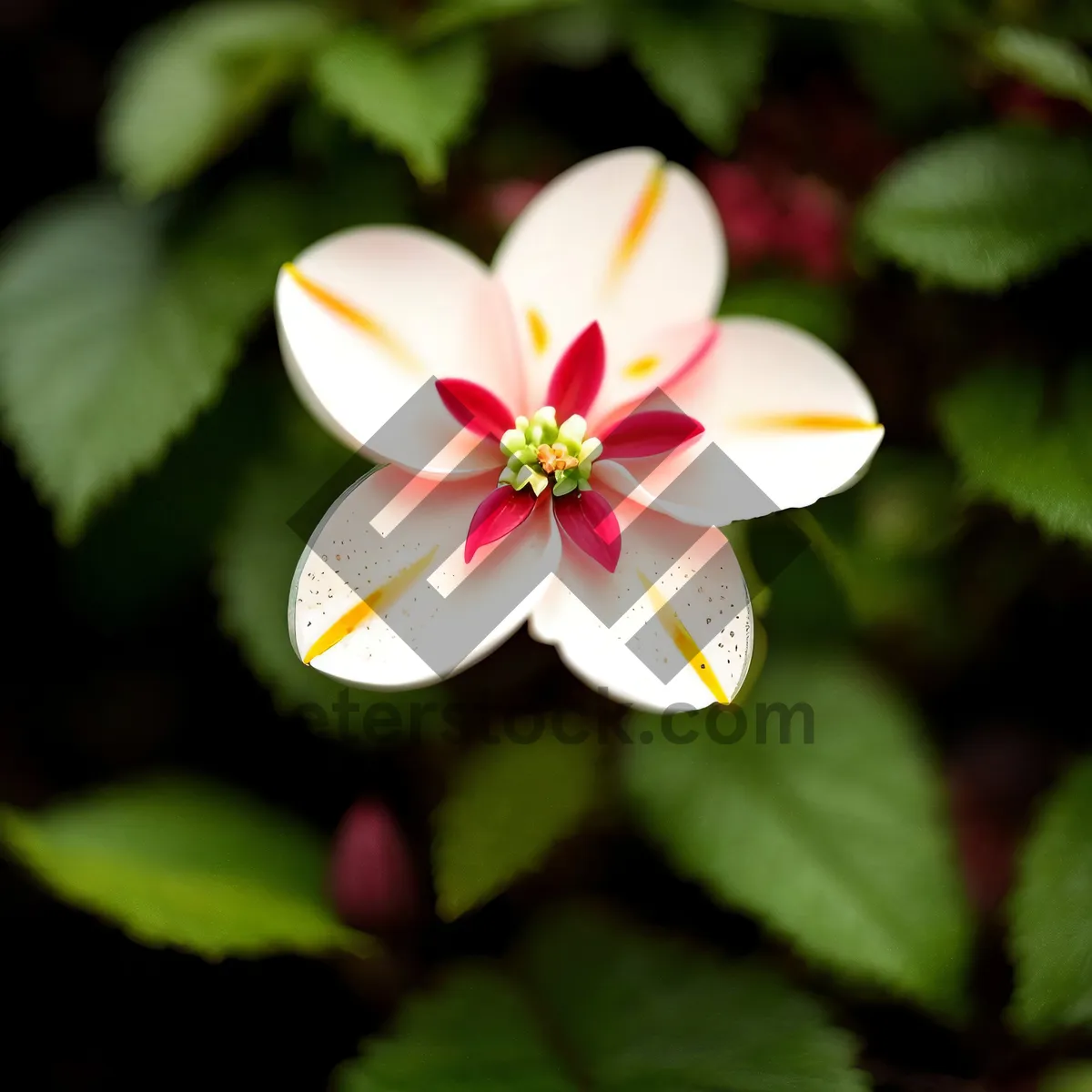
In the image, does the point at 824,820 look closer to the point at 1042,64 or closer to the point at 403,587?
the point at 403,587

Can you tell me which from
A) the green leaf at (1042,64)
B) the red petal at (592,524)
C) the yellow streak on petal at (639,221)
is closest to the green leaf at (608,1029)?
the red petal at (592,524)

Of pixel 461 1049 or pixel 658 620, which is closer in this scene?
pixel 658 620

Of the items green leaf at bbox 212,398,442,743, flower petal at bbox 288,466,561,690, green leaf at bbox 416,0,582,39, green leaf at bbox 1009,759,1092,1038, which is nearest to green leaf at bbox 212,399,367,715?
green leaf at bbox 212,398,442,743

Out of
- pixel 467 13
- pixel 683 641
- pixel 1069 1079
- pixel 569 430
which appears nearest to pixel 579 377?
pixel 569 430

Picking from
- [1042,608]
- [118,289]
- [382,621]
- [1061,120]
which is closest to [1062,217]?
[1061,120]

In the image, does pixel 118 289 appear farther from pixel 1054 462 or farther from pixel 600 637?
pixel 1054 462

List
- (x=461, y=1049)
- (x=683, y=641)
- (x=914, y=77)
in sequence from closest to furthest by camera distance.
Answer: (x=683, y=641) → (x=461, y=1049) → (x=914, y=77)
